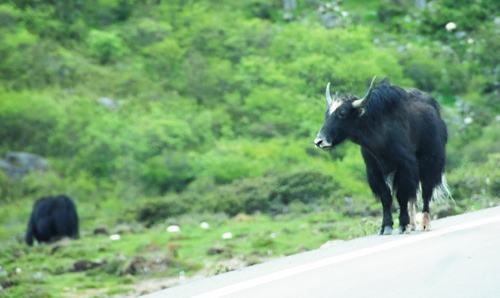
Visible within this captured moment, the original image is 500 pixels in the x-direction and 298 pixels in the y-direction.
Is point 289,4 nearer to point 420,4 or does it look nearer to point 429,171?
point 420,4

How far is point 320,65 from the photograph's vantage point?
123 feet

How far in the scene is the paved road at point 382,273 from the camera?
609 cm

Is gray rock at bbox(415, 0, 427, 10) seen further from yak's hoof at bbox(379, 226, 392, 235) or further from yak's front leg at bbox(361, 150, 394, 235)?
yak's hoof at bbox(379, 226, 392, 235)

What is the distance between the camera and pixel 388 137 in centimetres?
981

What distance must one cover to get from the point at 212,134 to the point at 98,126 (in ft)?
16.0

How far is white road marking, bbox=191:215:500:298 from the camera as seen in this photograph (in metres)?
6.47

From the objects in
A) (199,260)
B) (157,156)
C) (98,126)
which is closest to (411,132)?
(199,260)

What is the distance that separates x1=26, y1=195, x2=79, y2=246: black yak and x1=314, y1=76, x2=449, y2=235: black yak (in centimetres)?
1143

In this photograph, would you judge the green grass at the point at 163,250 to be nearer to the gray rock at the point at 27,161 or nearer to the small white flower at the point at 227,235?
the small white flower at the point at 227,235

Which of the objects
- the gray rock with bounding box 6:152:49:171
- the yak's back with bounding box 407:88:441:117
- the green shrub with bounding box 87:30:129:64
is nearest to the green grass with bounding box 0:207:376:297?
the yak's back with bounding box 407:88:441:117

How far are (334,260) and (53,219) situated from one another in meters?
13.8

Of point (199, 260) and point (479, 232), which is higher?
point (479, 232)

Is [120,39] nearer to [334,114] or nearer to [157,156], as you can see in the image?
[157,156]

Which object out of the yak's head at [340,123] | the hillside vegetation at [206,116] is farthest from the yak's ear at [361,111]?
the hillside vegetation at [206,116]
